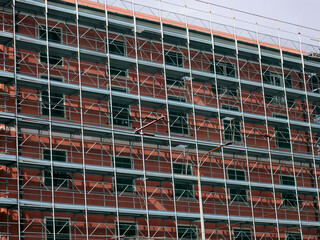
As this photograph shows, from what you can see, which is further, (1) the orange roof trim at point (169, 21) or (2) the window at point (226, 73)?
(2) the window at point (226, 73)

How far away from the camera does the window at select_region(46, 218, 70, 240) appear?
A: 38069 millimetres

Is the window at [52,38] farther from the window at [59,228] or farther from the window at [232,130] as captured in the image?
the window at [232,130]

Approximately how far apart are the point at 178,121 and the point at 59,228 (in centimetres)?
1185

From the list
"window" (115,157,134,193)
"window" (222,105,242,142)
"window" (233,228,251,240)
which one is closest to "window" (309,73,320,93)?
"window" (222,105,242,142)

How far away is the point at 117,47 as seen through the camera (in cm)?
4478

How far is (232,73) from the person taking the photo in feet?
162

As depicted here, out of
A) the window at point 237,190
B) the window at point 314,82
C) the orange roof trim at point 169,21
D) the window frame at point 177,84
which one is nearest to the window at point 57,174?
the window frame at point 177,84

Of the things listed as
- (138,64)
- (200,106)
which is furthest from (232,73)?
(138,64)

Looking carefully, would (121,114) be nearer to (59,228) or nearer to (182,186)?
(182,186)

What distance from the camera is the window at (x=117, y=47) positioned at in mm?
44528

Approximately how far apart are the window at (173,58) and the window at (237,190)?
27.5 feet

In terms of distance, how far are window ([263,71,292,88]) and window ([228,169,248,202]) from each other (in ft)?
26.9

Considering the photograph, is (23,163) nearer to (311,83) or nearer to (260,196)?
(260,196)

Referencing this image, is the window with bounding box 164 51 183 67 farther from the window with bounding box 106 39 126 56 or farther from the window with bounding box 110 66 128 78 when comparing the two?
the window with bounding box 110 66 128 78
